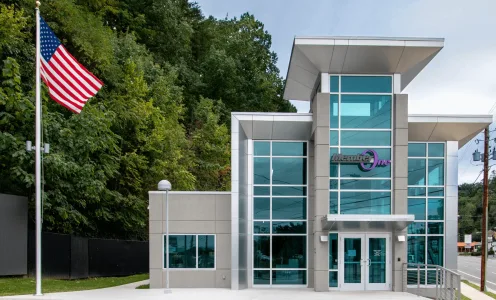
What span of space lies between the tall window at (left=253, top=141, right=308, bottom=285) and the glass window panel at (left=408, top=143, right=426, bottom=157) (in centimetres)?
426

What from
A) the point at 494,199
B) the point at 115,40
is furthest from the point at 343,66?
the point at 494,199

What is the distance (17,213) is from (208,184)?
73.4 feet

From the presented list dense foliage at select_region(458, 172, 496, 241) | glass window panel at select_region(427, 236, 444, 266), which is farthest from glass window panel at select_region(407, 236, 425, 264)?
dense foliage at select_region(458, 172, 496, 241)

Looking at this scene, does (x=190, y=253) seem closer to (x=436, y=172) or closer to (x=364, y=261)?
(x=364, y=261)

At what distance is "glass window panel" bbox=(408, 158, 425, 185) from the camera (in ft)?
70.5

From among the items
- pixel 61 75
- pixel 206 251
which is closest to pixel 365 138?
pixel 206 251

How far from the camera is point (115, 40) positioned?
34.7 metres

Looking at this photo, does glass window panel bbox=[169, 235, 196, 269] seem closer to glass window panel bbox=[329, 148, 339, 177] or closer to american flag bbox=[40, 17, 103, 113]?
glass window panel bbox=[329, 148, 339, 177]

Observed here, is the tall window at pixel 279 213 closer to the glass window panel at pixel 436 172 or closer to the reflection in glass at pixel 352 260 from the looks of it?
the reflection in glass at pixel 352 260

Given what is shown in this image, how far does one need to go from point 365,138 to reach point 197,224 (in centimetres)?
708

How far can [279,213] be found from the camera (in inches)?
830

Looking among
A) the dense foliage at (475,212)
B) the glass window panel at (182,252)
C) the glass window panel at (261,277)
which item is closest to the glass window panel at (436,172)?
the glass window panel at (261,277)

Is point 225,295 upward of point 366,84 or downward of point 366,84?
downward

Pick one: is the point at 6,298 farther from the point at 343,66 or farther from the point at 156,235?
the point at 343,66
